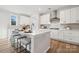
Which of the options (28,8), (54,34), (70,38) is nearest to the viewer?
(28,8)

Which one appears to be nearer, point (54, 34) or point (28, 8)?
point (28, 8)

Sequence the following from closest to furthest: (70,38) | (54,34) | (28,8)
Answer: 1. (28,8)
2. (54,34)
3. (70,38)

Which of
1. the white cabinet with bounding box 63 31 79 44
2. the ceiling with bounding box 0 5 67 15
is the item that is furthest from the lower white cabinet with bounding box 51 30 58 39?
the ceiling with bounding box 0 5 67 15

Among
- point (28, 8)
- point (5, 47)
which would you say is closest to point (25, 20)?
point (28, 8)

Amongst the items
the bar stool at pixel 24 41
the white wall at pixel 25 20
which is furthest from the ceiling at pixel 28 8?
the bar stool at pixel 24 41

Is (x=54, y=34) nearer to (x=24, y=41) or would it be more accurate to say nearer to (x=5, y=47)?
(x=24, y=41)

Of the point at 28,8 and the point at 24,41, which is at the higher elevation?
the point at 28,8

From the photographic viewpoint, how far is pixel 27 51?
1.70m

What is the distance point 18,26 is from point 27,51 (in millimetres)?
545

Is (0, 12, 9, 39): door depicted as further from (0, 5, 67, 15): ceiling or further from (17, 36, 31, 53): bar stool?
(17, 36, 31, 53): bar stool

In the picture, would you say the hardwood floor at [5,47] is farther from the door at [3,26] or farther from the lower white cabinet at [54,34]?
the lower white cabinet at [54,34]
